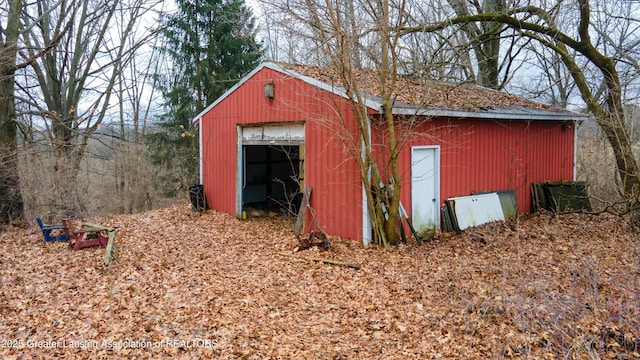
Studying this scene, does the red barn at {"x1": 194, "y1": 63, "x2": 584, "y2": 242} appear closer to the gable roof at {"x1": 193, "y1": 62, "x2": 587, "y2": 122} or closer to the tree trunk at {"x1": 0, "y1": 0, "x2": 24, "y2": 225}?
the gable roof at {"x1": 193, "y1": 62, "x2": 587, "y2": 122}

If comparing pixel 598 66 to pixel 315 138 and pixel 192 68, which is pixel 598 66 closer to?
pixel 315 138

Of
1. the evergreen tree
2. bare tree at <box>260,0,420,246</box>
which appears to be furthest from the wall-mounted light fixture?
the evergreen tree

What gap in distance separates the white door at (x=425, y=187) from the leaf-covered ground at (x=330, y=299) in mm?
491

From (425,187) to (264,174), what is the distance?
6.10 meters

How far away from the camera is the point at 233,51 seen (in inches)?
735

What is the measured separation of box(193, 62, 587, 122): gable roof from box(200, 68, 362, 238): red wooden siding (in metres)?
0.22

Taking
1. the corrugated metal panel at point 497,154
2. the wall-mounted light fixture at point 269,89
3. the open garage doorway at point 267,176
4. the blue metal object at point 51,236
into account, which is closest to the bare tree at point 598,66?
the corrugated metal panel at point 497,154

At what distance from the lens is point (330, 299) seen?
5848 millimetres

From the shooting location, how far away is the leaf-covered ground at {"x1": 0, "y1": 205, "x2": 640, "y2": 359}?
4.39 metres

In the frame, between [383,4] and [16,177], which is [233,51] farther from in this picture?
[383,4]

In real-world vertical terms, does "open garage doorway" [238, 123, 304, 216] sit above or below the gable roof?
below

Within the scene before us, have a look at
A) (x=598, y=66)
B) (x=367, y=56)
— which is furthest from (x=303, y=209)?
(x=598, y=66)

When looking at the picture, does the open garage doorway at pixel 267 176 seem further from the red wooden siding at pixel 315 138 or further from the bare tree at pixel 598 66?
the bare tree at pixel 598 66

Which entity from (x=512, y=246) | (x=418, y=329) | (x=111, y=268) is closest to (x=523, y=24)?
(x=512, y=246)
